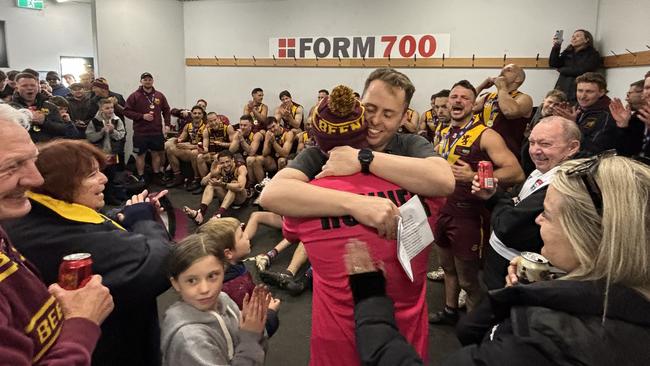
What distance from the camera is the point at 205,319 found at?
1411mm

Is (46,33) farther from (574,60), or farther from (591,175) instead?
(591,175)

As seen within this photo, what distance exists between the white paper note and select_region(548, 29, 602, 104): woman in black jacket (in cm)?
546

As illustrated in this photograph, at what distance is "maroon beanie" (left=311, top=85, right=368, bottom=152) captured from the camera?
1.18 metres

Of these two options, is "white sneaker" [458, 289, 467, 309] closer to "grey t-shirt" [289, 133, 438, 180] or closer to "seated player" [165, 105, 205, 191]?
"grey t-shirt" [289, 133, 438, 180]

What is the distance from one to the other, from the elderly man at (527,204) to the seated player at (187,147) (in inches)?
244

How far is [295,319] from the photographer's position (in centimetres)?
329

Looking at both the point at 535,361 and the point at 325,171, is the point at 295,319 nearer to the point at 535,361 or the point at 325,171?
the point at 325,171

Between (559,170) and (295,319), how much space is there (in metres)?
2.62

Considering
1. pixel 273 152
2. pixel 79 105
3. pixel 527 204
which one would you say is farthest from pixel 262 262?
pixel 79 105

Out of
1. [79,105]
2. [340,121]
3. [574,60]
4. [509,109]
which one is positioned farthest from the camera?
[79,105]

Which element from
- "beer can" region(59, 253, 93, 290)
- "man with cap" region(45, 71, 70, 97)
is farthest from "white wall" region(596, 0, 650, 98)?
"man with cap" region(45, 71, 70, 97)

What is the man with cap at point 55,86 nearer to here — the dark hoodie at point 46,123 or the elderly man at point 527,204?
the dark hoodie at point 46,123

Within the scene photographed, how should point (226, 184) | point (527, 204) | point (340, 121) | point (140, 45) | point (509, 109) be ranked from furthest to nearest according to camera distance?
point (140, 45), point (226, 184), point (509, 109), point (527, 204), point (340, 121)

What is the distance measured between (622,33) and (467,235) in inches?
170
